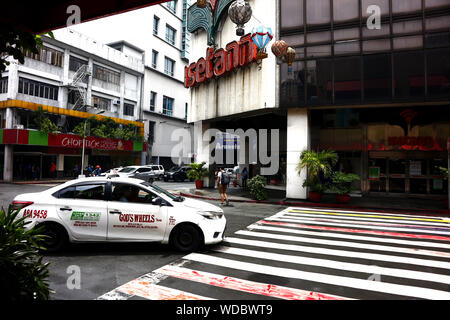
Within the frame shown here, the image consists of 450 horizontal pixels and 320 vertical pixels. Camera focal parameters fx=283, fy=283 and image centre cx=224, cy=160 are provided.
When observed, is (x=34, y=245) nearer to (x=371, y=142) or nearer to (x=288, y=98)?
(x=288, y=98)

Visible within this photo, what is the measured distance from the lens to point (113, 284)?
466 cm

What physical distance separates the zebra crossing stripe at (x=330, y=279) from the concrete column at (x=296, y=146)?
473 inches

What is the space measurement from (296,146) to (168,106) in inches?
1432

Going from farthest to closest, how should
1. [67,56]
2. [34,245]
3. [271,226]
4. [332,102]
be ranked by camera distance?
1. [67,56]
2. [332,102]
3. [271,226]
4. [34,245]

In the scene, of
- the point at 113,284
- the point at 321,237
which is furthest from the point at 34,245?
the point at 321,237

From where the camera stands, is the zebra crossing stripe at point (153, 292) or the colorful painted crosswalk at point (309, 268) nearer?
the zebra crossing stripe at point (153, 292)

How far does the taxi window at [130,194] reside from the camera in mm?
6538

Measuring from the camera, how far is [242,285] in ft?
15.5

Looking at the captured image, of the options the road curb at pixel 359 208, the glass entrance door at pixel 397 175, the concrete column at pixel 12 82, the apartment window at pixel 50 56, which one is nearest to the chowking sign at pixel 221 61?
the road curb at pixel 359 208

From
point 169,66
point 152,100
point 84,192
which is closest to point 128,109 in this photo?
point 152,100

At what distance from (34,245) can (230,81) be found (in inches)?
707

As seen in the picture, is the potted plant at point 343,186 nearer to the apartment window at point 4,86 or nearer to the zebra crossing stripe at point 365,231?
the zebra crossing stripe at point 365,231

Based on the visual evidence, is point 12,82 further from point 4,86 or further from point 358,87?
point 358,87
